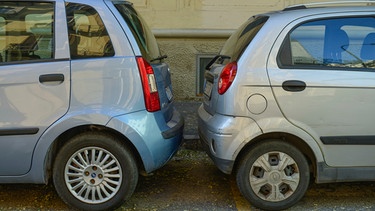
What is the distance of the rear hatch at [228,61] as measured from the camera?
3038 mm

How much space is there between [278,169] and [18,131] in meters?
2.08

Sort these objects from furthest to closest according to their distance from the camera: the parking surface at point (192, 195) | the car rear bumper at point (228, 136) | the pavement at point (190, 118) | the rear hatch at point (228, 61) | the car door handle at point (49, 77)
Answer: the pavement at point (190, 118) → the parking surface at point (192, 195) → the rear hatch at point (228, 61) → the car rear bumper at point (228, 136) → the car door handle at point (49, 77)

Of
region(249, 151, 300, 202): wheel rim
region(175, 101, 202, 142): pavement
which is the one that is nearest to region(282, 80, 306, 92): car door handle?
region(249, 151, 300, 202): wheel rim

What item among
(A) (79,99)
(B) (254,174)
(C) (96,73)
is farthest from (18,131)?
(B) (254,174)

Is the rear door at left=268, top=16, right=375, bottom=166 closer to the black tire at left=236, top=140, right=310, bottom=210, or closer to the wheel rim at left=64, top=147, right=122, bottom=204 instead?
the black tire at left=236, top=140, right=310, bottom=210

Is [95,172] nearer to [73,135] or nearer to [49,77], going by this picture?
[73,135]

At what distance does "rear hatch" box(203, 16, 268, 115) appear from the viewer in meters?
3.04

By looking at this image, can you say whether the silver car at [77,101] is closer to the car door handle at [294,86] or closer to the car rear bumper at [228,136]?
→ the car rear bumper at [228,136]

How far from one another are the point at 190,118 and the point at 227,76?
8.49ft

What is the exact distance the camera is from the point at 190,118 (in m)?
5.53

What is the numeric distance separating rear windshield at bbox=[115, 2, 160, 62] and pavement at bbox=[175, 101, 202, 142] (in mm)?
1506

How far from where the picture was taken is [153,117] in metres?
2.97

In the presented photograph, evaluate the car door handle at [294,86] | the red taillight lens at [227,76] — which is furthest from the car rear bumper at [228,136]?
the car door handle at [294,86]

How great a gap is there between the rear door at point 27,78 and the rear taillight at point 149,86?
0.57m
